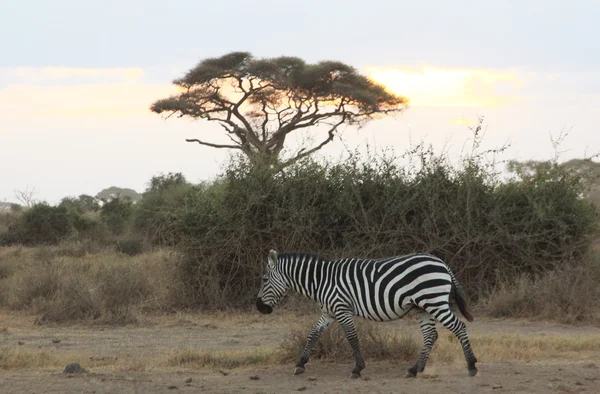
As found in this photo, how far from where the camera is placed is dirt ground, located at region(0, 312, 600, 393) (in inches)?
330

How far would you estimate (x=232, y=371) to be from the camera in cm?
948

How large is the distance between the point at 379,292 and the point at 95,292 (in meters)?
7.02

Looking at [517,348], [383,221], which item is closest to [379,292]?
[517,348]

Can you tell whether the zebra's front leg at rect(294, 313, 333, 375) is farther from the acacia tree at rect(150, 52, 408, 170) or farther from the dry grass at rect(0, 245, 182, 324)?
the acacia tree at rect(150, 52, 408, 170)

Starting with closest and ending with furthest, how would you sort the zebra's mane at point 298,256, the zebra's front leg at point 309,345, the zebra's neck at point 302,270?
the zebra's front leg at point 309,345
the zebra's neck at point 302,270
the zebra's mane at point 298,256

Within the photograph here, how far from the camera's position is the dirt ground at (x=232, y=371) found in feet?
27.5

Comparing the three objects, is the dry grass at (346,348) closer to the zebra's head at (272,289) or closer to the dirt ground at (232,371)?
the dirt ground at (232,371)

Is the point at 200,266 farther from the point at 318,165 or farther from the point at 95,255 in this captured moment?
the point at 95,255

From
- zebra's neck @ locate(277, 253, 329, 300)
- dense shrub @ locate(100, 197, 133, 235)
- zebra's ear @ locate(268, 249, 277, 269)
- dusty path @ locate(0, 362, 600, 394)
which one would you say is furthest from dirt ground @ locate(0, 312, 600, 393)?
dense shrub @ locate(100, 197, 133, 235)

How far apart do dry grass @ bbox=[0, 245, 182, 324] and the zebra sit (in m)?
5.52

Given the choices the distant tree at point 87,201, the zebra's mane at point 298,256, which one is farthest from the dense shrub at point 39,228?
the zebra's mane at point 298,256

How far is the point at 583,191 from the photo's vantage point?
51.9ft

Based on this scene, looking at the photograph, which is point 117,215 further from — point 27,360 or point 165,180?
point 27,360

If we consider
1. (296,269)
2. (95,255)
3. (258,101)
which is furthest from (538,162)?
(258,101)
